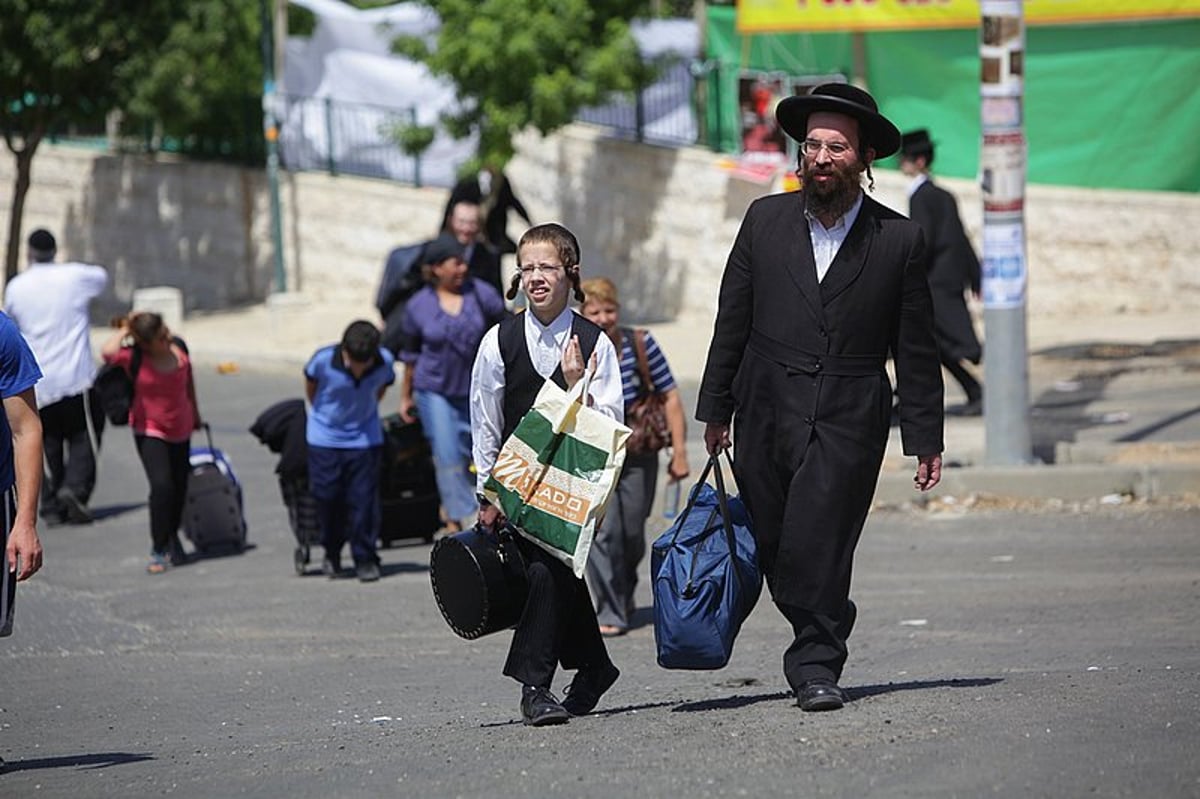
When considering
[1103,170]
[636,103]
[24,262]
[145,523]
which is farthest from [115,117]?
[145,523]

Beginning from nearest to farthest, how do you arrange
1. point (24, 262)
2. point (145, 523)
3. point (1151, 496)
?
point (1151, 496)
point (145, 523)
point (24, 262)

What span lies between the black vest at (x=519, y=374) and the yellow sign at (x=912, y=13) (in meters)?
13.9

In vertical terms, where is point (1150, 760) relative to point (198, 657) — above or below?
above

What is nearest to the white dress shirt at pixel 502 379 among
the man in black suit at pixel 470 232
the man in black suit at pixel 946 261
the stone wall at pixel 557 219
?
the man in black suit at pixel 470 232

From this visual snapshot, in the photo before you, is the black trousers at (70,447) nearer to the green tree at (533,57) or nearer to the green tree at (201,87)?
the green tree at (533,57)

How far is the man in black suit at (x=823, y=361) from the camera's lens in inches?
248

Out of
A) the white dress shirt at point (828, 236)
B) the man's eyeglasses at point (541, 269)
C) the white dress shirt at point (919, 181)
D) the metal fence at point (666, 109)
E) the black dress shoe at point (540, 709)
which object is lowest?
the black dress shoe at point (540, 709)

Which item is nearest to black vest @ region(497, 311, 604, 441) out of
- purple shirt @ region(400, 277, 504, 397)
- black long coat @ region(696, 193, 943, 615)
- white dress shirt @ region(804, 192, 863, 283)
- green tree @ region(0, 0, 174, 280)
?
black long coat @ region(696, 193, 943, 615)

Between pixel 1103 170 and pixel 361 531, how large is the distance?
449 inches

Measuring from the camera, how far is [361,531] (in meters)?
10.7

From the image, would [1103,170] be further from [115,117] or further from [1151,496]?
[115,117]

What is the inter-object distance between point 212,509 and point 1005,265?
192 inches

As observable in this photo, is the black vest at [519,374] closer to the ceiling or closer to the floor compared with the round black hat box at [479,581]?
closer to the ceiling

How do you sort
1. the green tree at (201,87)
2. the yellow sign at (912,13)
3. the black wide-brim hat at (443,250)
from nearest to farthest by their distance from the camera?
the black wide-brim hat at (443,250) < the yellow sign at (912,13) < the green tree at (201,87)
